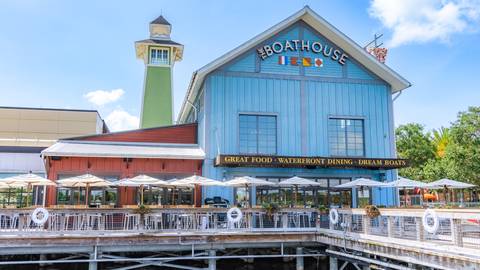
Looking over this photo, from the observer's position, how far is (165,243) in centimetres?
1509

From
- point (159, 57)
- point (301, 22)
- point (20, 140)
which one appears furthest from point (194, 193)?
point (20, 140)

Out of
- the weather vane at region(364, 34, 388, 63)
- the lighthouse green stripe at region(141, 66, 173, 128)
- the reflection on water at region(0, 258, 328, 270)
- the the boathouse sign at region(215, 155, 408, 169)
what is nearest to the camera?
the reflection on water at region(0, 258, 328, 270)

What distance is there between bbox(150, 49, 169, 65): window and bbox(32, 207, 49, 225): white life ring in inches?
858

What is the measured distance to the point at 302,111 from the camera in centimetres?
2159

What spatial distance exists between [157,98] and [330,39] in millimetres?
16413

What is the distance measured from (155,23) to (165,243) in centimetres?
2500

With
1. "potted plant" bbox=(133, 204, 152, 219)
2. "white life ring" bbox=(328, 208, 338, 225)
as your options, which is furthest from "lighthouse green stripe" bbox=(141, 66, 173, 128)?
"white life ring" bbox=(328, 208, 338, 225)

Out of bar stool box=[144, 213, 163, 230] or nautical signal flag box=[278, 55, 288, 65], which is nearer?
bar stool box=[144, 213, 163, 230]

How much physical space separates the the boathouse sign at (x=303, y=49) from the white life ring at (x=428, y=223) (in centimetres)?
1259

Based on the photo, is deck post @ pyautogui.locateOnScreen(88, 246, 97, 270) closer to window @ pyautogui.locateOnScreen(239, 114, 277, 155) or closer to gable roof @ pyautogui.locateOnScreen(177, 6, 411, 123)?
window @ pyautogui.locateOnScreen(239, 114, 277, 155)

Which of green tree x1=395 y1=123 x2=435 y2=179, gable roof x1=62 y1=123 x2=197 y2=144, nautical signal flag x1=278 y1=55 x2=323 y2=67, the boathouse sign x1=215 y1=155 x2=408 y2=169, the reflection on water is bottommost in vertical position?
the reflection on water

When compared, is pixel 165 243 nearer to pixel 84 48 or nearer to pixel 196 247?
pixel 196 247

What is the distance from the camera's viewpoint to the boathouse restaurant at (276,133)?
20141 millimetres

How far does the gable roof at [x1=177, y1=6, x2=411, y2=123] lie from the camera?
20750 millimetres
